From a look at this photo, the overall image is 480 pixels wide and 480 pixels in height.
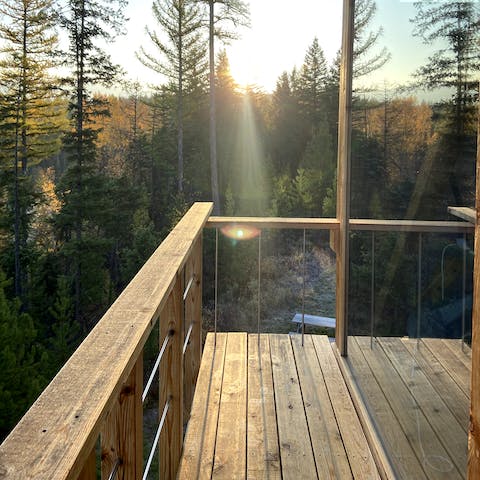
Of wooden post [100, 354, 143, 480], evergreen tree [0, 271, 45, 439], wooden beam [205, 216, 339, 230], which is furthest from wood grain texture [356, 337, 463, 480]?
evergreen tree [0, 271, 45, 439]

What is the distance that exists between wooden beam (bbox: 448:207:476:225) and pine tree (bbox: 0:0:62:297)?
51.1 ft

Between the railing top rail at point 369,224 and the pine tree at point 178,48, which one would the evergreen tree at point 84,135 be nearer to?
the pine tree at point 178,48

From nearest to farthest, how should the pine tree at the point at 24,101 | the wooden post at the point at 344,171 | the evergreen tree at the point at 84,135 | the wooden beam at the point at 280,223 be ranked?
the wooden post at the point at 344,171
the wooden beam at the point at 280,223
the pine tree at the point at 24,101
the evergreen tree at the point at 84,135

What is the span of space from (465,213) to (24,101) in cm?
1604

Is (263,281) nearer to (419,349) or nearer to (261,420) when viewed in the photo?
(261,420)

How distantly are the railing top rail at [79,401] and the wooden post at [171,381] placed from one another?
404 mm

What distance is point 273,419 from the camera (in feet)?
7.01

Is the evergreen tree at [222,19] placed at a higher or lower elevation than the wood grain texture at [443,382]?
higher

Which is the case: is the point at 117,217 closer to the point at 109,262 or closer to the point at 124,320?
the point at 109,262

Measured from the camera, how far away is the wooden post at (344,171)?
8.88ft

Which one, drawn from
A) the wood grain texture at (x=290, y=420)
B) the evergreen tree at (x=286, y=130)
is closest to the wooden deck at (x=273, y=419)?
the wood grain texture at (x=290, y=420)

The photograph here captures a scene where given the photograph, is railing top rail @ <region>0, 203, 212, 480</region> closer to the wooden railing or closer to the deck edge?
the wooden railing

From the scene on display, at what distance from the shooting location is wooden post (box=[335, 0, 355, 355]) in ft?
8.88

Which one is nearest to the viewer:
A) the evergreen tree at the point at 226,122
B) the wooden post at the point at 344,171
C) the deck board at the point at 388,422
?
the deck board at the point at 388,422
